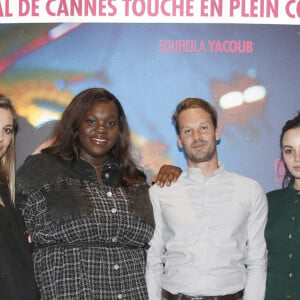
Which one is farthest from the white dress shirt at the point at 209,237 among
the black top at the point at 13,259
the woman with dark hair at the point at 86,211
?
the black top at the point at 13,259

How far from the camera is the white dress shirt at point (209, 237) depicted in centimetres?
263

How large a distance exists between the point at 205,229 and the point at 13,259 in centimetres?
103

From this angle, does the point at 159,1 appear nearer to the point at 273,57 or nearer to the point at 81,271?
the point at 273,57

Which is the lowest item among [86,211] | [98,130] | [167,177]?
[86,211]

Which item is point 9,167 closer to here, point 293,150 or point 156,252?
point 156,252

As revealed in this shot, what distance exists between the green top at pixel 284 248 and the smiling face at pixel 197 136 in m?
0.48

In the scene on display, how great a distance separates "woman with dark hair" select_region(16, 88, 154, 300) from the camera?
2.54 m

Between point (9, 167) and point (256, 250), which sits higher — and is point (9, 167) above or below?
above

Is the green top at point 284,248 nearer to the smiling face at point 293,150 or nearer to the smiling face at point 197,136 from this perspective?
the smiling face at point 293,150

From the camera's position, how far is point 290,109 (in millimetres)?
3531

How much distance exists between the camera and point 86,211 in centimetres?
258

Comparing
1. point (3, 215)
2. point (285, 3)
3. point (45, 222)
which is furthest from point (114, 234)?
point (285, 3)

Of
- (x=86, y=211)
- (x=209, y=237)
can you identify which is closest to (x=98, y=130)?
(x=86, y=211)

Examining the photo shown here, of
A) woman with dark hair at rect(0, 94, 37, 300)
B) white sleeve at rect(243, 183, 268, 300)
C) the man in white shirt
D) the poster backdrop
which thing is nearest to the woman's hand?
the man in white shirt
